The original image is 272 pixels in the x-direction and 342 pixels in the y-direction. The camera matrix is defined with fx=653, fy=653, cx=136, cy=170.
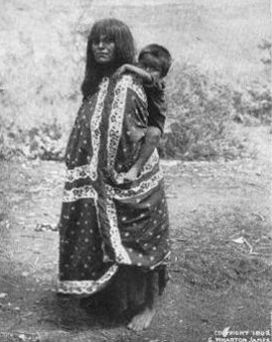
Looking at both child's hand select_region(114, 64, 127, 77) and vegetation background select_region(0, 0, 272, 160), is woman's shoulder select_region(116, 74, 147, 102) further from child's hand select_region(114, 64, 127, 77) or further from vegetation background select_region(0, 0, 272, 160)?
vegetation background select_region(0, 0, 272, 160)

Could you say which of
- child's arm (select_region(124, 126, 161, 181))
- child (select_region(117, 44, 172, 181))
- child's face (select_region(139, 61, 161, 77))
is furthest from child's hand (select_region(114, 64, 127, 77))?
child's arm (select_region(124, 126, 161, 181))

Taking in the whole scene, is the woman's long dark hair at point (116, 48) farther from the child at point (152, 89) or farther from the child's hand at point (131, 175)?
the child's hand at point (131, 175)

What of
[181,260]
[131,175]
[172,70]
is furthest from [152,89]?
[172,70]

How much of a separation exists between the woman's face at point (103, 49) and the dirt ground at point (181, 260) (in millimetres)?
1226

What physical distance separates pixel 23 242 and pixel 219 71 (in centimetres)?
472

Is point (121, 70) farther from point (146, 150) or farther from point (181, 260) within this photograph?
point (181, 260)

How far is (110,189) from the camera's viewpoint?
2.81 meters

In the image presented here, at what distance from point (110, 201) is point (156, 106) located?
46cm

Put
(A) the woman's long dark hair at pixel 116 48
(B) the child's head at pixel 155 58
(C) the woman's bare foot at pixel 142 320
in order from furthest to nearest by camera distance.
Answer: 1. (C) the woman's bare foot at pixel 142 320
2. (B) the child's head at pixel 155 58
3. (A) the woman's long dark hair at pixel 116 48

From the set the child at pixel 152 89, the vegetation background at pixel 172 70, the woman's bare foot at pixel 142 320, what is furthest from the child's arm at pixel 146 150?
the vegetation background at pixel 172 70

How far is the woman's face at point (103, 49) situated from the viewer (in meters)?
2.72

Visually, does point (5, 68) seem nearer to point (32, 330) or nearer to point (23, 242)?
point (23, 242)

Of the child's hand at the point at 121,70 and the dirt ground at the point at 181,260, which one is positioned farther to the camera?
the dirt ground at the point at 181,260

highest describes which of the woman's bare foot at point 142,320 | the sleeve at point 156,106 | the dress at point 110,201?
the sleeve at point 156,106
